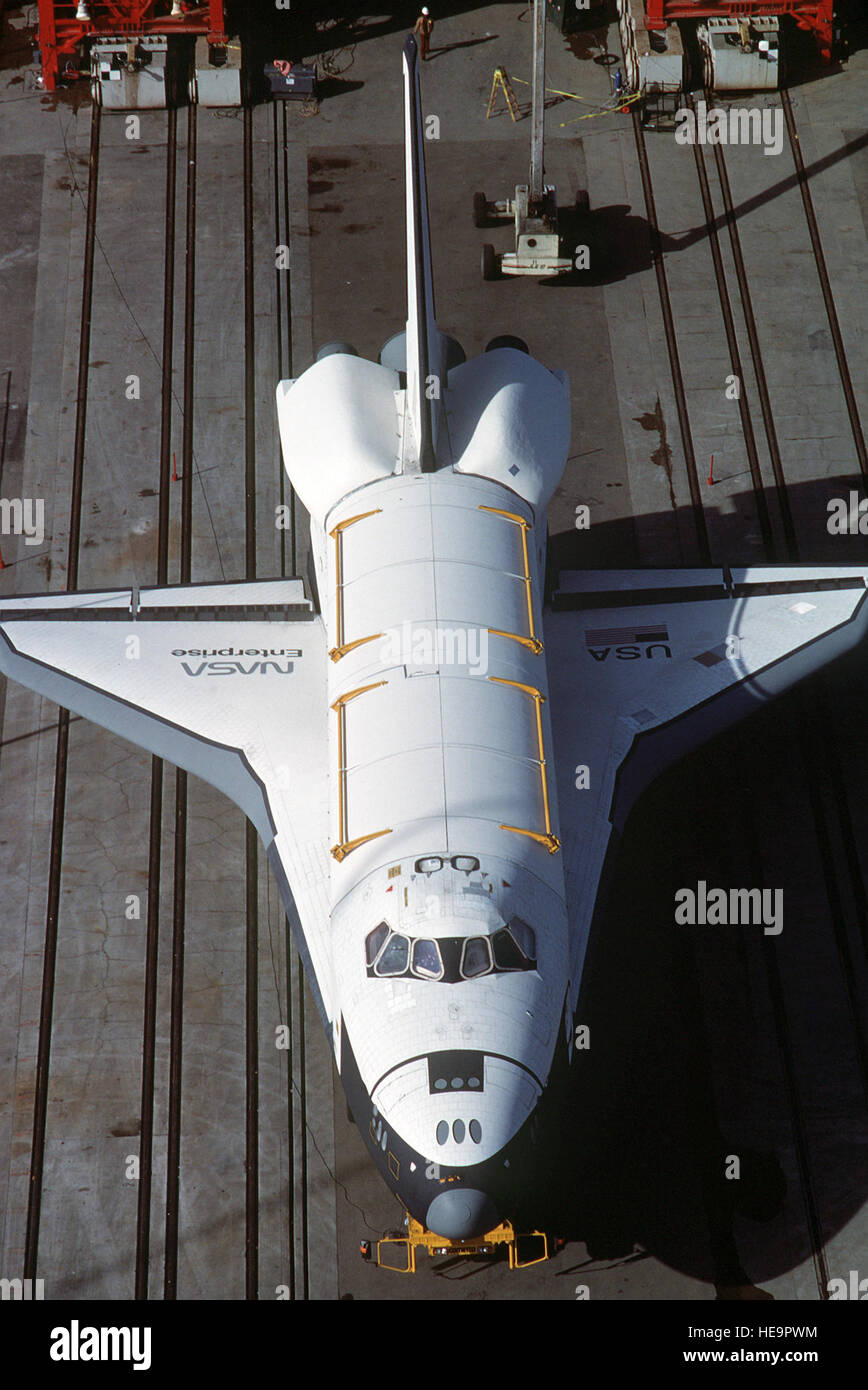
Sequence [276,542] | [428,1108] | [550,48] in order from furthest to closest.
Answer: [550,48]
[276,542]
[428,1108]

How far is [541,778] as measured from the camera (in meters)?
17.2

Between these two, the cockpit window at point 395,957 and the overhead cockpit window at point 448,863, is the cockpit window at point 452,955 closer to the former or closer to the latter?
the cockpit window at point 395,957

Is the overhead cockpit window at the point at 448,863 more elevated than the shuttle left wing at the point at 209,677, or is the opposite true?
the shuttle left wing at the point at 209,677

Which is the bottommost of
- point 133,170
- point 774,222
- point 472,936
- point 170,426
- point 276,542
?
point 472,936

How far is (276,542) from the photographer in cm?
2548

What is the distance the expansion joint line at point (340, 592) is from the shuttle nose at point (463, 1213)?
6.87m

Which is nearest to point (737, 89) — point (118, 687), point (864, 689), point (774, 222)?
point (774, 222)

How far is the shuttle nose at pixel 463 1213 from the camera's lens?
14.6m

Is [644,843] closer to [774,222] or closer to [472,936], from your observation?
[472,936]

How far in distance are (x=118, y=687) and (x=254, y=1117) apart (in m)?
6.39

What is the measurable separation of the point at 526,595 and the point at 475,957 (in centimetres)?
534
